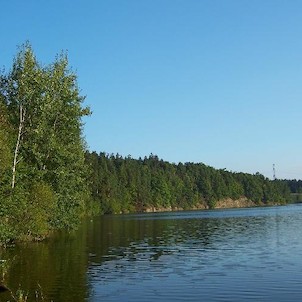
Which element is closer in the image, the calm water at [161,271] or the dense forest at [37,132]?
the calm water at [161,271]

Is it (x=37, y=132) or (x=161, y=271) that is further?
(x=37, y=132)

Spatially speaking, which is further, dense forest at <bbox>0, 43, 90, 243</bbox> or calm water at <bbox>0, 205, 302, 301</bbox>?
dense forest at <bbox>0, 43, 90, 243</bbox>

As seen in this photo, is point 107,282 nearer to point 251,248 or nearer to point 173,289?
point 173,289

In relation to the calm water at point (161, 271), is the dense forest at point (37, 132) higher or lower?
higher

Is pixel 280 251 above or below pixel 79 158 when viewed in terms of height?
below

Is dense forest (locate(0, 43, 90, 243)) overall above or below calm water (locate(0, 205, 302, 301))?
above

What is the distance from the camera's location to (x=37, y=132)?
156 ft

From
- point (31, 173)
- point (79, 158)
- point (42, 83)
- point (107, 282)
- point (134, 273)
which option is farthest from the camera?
point (79, 158)

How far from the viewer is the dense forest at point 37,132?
48469 millimetres

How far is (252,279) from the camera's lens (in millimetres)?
30578

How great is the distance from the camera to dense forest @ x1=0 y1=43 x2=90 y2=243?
48.5m

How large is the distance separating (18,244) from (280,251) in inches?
1087

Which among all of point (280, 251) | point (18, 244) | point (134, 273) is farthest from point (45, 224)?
point (280, 251)

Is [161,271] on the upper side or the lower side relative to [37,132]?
lower
